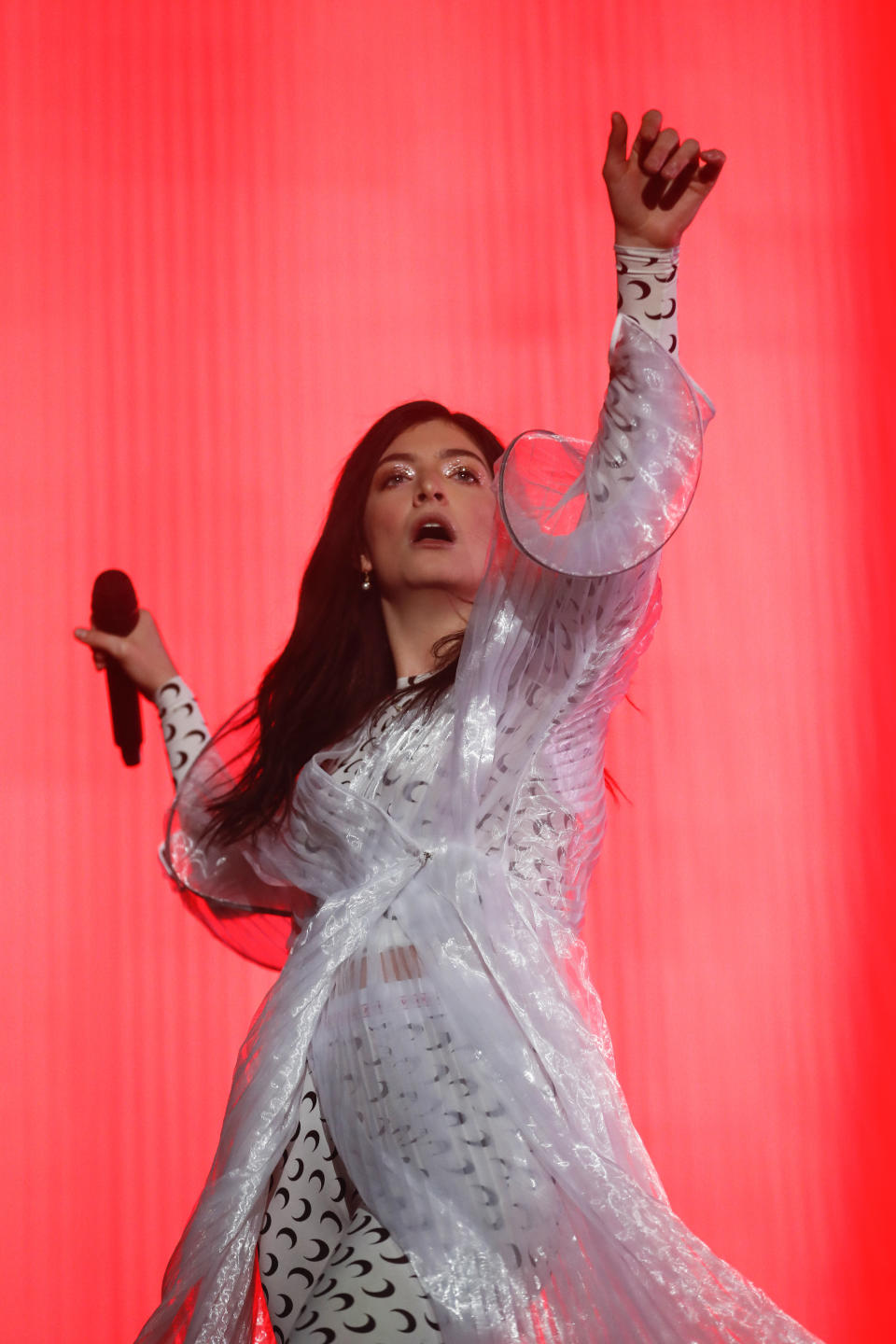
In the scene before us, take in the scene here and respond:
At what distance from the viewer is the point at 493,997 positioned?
3.23 feet

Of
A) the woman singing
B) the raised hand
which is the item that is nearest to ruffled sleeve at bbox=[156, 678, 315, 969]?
the raised hand

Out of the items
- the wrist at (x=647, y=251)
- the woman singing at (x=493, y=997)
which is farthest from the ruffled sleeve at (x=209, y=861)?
the wrist at (x=647, y=251)

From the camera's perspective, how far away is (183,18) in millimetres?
2016

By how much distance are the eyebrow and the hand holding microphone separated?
0.28 meters

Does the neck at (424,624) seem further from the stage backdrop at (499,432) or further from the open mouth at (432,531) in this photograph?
the stage backdrop at (499,432)

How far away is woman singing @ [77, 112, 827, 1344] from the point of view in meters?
0.87

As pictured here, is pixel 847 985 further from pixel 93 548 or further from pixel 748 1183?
pixel 93 548

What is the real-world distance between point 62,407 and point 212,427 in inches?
7.8

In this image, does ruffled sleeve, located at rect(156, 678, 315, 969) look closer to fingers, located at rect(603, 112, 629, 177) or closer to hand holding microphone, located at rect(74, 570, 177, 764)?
hand holding microphone, located at rect(74, 570, 177, 764)

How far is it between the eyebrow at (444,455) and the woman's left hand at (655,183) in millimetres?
386

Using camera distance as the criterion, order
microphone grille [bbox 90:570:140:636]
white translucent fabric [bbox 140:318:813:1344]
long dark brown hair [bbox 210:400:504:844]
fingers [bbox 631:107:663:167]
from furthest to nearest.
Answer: microphone grille [bbox 90:570:140:636] < long dark brown hair [bbox 210:400:504:844] < fingers [bbox 631:107:663:167] < white translucent fabric [bbox 140:318:813:1344]

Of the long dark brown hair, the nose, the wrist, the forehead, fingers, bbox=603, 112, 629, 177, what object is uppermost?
fingers, bbox=603, 112, 629, 177

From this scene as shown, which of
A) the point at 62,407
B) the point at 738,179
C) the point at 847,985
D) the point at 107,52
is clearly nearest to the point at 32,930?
the point at 62,407

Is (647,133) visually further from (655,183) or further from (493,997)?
(493,997)
